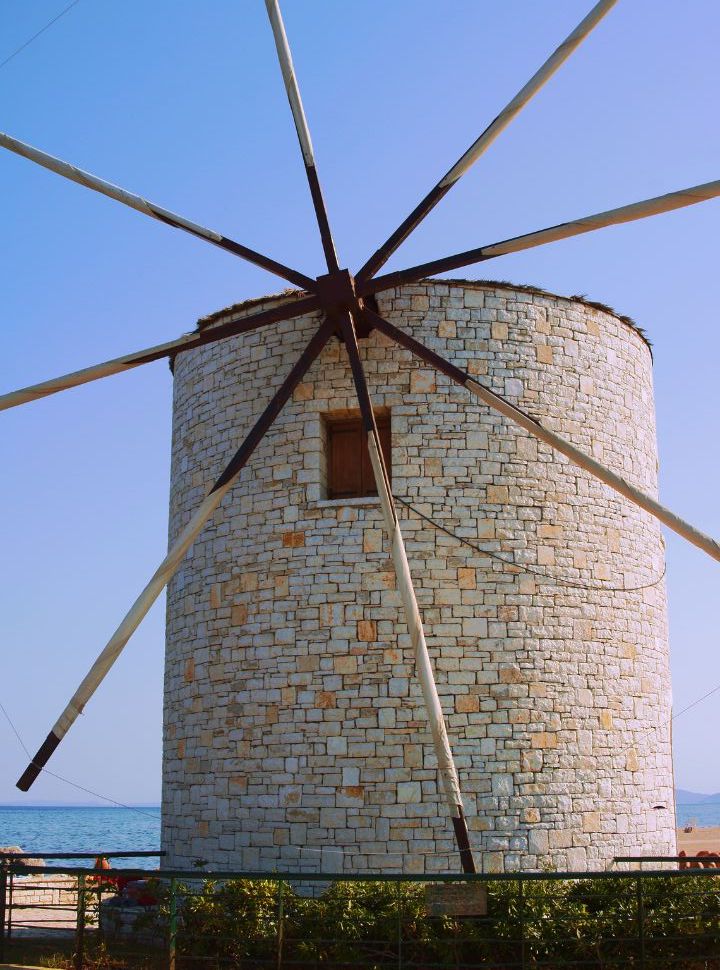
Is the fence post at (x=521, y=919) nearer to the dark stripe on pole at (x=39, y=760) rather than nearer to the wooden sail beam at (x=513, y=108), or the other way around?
the dark stripe on pole at (x=39, y=760)

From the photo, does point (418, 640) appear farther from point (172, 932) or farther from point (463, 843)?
point (172, 932)

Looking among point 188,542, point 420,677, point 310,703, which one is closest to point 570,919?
point 420,677

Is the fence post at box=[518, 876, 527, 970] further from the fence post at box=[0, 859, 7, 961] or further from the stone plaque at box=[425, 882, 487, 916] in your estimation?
the fence post at box=[0, 859, 7, 961]

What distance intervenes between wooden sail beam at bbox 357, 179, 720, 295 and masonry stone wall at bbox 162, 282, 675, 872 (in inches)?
32.4

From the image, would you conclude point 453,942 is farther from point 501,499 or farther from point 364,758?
point 501,499

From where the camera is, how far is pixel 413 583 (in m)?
11.9

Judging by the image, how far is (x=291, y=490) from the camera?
12367 mm

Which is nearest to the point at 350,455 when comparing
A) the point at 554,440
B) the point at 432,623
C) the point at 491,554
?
the point at 491,554

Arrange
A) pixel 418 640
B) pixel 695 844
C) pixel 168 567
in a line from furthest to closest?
pixel 695 844, pixel 168 567, pixel 418 640

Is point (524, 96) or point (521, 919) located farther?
point (524, 96)

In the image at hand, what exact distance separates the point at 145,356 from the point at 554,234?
4.32 meters

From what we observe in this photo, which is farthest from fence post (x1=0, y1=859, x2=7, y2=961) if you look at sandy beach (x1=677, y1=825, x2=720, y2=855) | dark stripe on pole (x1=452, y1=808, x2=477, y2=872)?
sandy beach (x1=677, y1=825, x2=720, y2=855)

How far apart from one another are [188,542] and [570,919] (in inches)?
195

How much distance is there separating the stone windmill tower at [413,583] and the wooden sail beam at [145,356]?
31mm
